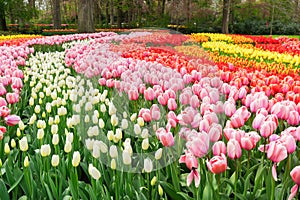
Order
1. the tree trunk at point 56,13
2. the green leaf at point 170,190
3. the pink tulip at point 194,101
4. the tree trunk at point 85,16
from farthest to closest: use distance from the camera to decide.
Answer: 1. the tree trunk at point 56,13
2. the tree trunk at point 85,16
3. the pink tulip at point 194,101
4. the green leaf at point 170,190

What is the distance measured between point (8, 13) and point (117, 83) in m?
28.5

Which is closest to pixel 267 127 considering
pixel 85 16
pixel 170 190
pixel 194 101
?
pixel 170 190

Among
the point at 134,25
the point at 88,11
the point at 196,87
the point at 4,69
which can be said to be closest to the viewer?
the point at 196,87

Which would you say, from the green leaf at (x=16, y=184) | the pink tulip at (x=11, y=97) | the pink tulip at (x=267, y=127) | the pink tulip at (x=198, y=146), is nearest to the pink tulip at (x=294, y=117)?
the pink tulip at (x=267, y=127)

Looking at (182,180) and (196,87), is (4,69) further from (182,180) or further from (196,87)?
(182,180)

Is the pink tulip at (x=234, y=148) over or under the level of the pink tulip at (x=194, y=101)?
under

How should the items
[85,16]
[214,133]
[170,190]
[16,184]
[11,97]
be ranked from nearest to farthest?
[214,133] → [170,190] → [16,184] → [11,97] → [85,16]

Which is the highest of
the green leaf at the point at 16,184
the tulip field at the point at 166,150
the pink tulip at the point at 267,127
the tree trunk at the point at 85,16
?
the tree trunk at the point at 85,16

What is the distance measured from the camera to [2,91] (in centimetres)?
337

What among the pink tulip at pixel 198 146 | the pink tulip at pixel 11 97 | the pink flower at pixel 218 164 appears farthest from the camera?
the pink tulip at pixel 11 97

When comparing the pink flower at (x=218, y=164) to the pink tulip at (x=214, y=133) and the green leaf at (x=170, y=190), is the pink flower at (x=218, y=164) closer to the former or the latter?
the pink tulip at (x=214, y=133)

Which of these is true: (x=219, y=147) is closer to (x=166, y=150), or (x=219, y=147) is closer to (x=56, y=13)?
(x=166, y=150)

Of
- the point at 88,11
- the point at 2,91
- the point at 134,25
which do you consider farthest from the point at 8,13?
the point at 2,91

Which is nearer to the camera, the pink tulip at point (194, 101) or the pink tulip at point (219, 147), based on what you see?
the pink tulip at point (219, 147)
